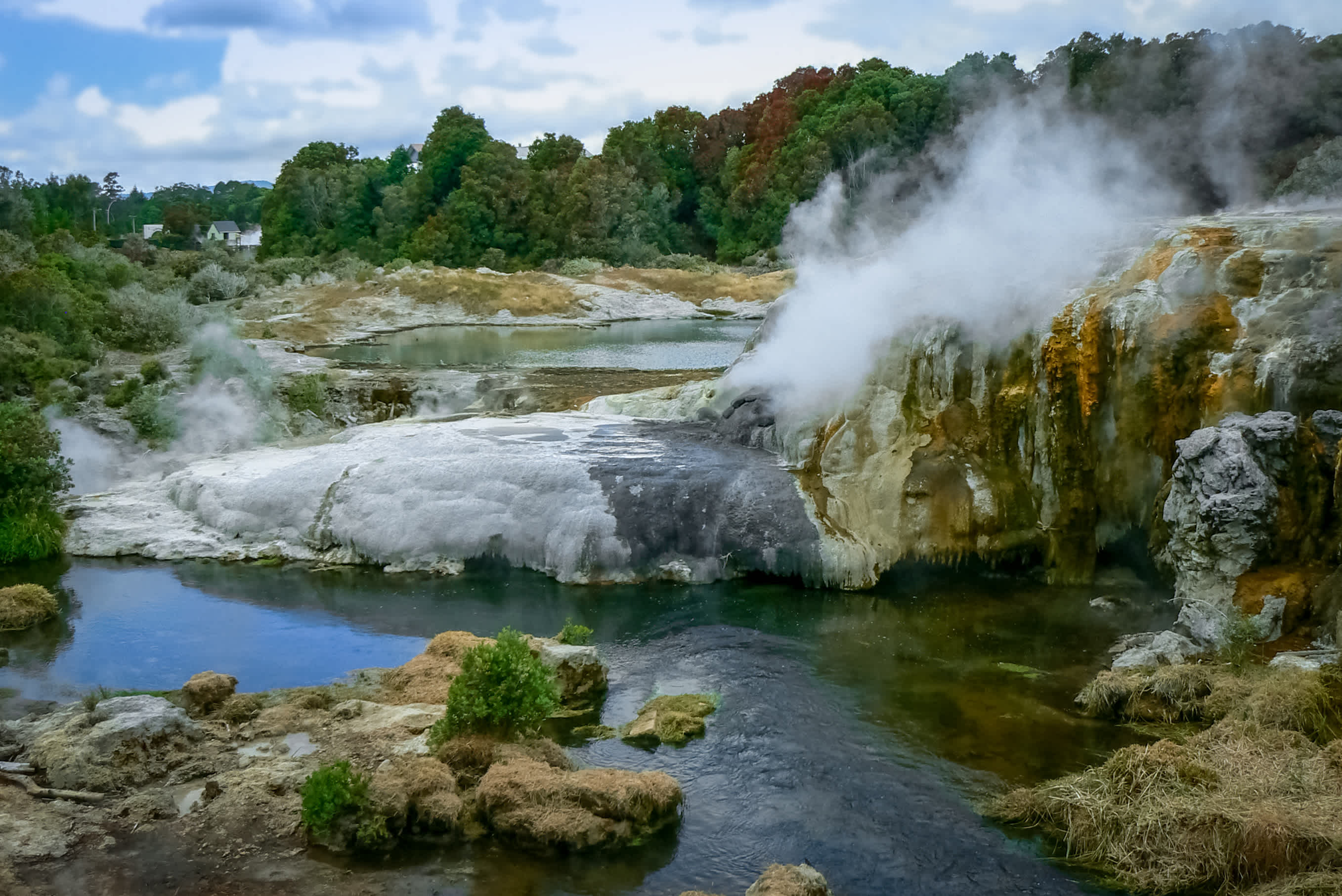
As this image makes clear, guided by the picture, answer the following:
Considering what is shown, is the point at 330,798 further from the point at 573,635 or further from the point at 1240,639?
the point at 1240,639

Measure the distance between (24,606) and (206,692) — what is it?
471 cm

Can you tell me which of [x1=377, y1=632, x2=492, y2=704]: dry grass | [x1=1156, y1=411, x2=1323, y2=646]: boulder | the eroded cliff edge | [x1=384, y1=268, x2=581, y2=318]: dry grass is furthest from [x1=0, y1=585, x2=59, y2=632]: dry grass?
[x1=384, y1=268, x2=581, y2=318]: dry grass

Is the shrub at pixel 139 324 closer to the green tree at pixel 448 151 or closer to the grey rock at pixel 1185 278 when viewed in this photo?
the grey rock at pixel 1185 278

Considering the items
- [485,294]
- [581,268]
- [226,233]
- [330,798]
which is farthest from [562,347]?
[226,233]

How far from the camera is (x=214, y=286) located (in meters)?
48.8

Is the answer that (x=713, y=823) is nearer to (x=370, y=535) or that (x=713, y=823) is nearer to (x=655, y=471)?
(x=655, y=471)

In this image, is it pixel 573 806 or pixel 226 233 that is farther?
pixel 226 233

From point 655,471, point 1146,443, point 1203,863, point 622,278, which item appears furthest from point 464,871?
point 622,278

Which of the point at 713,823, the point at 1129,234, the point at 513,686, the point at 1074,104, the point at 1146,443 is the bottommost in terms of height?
the point at 713,823

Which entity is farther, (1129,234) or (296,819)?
(1129,234)

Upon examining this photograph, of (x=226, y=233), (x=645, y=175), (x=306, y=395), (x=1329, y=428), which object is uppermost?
(x=645, y=175)

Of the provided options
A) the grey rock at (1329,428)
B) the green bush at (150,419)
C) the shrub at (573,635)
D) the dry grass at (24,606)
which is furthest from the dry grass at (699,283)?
the shrub at (573,635)

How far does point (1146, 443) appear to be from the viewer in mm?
14391

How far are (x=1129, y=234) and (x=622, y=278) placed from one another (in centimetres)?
4153
